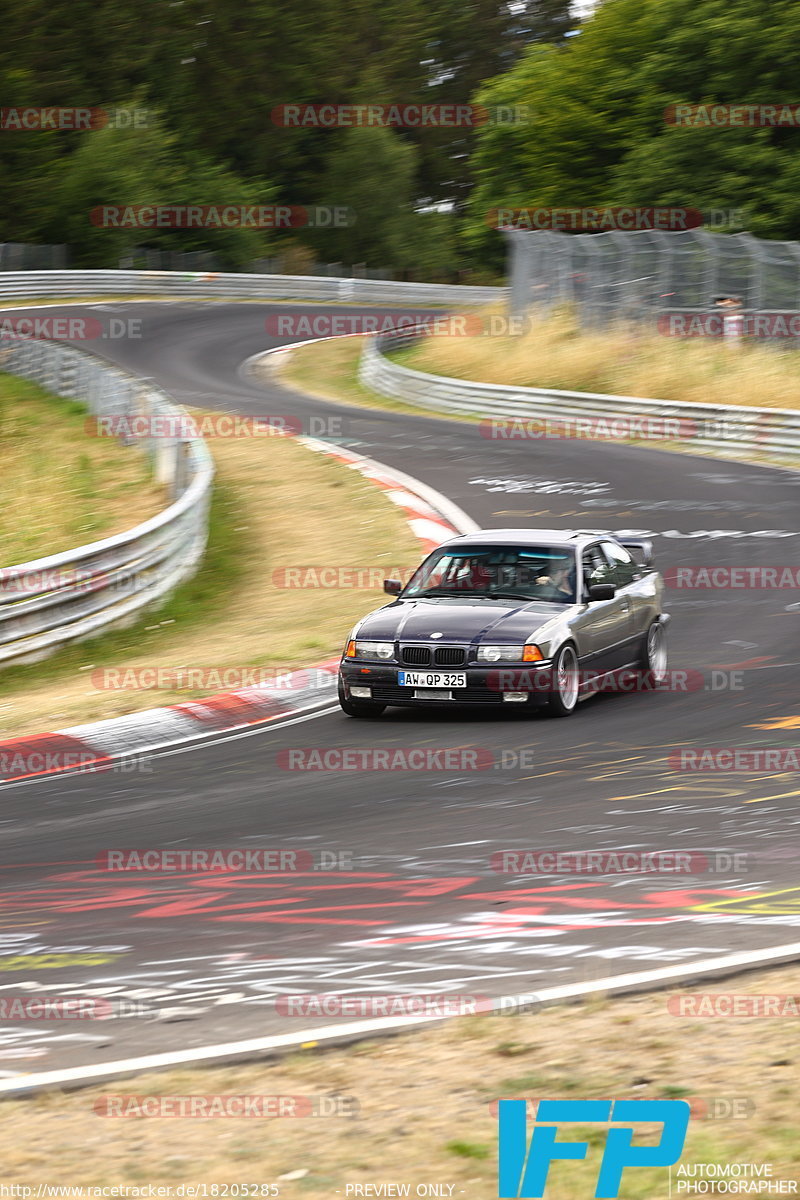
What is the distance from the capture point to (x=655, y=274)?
33.0 metres

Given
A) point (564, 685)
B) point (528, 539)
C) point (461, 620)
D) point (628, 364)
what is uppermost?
point (628, 364)

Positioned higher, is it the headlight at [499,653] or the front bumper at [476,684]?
the headlight at [499,653]

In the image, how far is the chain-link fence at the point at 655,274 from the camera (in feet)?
101

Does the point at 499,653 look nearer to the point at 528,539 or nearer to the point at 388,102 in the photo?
the point at 528,539

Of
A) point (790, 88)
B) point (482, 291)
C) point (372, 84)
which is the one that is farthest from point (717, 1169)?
point (372, 84)

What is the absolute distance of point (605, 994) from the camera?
17.4 ft

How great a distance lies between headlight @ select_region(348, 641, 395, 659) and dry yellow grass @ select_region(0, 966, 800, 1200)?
21.3ft

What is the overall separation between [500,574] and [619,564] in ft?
4.03

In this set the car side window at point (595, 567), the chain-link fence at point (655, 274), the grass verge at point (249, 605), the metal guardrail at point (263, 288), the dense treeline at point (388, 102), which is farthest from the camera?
the metal guardrail at point (263, 288)

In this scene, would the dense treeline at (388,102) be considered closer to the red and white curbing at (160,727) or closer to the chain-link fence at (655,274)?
the chain-link fence at (655,274)

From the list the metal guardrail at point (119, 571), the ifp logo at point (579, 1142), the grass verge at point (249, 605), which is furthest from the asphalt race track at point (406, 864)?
the metal guardrail at point (119, 571)

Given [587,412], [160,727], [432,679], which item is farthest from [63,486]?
[587,412]

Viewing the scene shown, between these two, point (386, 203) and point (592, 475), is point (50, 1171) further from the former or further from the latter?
point (386, 203)

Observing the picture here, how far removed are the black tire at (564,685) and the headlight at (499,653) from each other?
0.29 m
